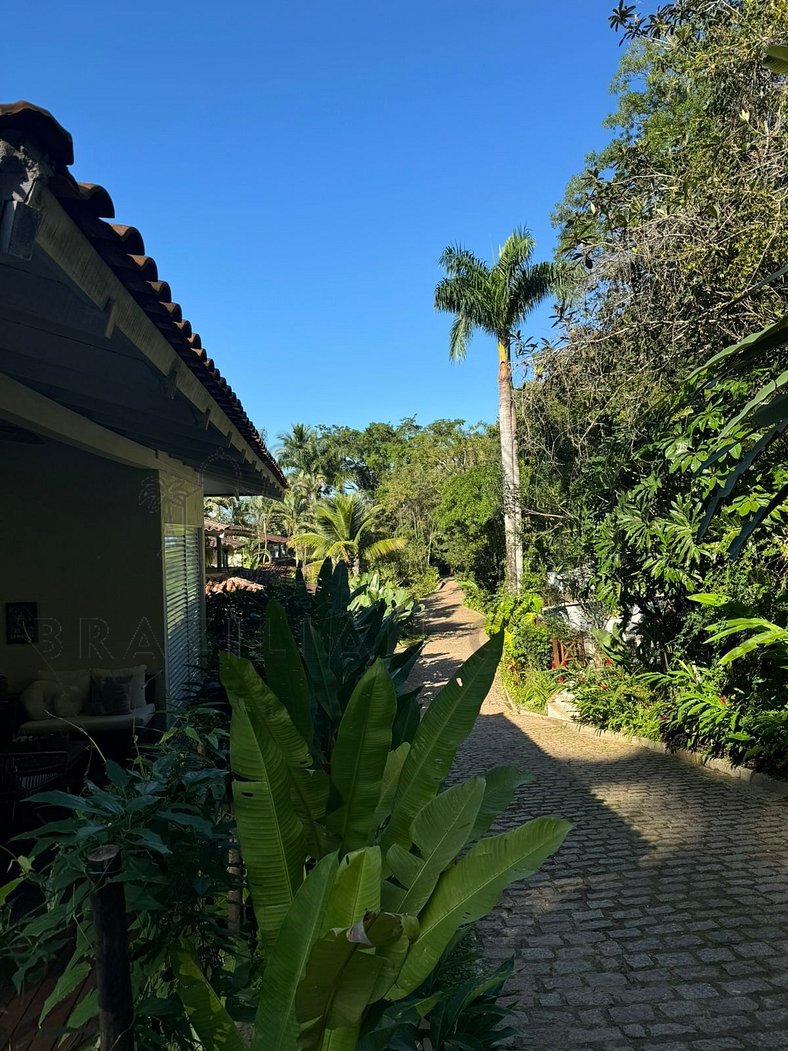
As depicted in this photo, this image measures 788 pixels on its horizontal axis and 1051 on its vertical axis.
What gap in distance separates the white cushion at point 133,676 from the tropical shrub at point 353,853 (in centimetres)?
523

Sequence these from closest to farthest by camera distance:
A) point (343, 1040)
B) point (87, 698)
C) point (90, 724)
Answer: point (343, 1040) → point (90, 724) → point (87, 698)

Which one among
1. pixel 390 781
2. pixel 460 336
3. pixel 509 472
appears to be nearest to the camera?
pixel 390 781

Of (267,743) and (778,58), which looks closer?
(267,743)

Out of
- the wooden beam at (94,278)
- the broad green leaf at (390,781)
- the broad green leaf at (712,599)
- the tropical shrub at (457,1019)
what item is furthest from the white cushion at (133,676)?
the broad green leaf at (712,599)

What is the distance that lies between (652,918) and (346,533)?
71.3ft

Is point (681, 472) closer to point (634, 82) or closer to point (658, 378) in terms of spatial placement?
point (658, 378)

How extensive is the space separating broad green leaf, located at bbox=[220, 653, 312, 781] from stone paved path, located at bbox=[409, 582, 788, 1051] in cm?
235

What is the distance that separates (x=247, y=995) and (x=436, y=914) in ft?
2.56

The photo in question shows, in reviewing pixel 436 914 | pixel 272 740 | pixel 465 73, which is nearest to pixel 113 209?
pixel 272 740

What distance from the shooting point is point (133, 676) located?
7.03 meters

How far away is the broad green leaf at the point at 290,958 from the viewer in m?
1.30

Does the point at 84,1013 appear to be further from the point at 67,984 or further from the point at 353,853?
the point at 353,853

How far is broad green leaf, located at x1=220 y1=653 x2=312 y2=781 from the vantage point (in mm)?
1640

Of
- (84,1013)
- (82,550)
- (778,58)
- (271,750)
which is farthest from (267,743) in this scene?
(82,550)
